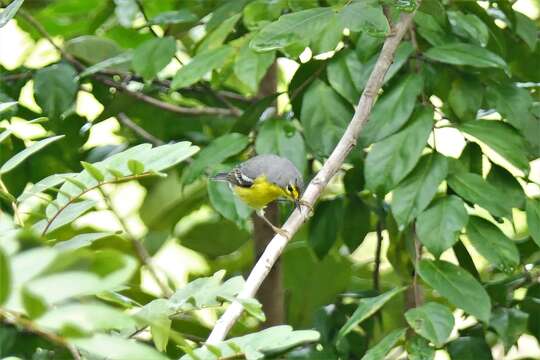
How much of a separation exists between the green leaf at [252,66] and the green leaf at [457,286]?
514 millimetres

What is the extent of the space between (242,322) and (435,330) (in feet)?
2.68

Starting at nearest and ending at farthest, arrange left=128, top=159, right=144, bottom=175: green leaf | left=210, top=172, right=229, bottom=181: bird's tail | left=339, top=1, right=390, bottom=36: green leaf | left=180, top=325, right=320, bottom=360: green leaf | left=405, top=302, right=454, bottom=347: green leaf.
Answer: left=180, top=325, right=320, bottom=360: green leaf
left=128, top=159, right=144, bottom=175: green leaf
left=339, top=1, right=390, bottom=36: green leaf
left=405, top=302, right=454, bottom=347: green leaf
left=210, top=172, right=229, bottom=181: bird's tail

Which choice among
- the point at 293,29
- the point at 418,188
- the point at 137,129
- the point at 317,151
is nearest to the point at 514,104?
the point at 418,188

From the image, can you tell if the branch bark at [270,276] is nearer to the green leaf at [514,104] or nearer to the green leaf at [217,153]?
the green leaf at [217,153]

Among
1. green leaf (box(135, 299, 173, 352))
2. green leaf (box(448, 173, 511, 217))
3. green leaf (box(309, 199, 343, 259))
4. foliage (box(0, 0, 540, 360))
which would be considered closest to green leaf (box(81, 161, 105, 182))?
foliage (box(0, 0, 540, 360))

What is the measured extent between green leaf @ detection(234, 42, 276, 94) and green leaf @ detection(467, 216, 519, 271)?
535mm

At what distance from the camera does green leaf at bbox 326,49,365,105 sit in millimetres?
1889

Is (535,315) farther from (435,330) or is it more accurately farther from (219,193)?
(219,193)

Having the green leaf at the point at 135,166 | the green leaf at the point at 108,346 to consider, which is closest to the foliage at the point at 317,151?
the green leaf at the point at 135,166

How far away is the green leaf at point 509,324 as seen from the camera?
6.10 feet

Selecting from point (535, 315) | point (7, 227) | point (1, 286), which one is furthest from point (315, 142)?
point (1, 286)

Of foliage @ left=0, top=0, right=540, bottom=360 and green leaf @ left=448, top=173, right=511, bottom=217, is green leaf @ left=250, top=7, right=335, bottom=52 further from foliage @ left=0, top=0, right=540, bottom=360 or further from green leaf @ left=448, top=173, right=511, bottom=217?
green leaf @ left=448, top=173, right=511, bottom=217

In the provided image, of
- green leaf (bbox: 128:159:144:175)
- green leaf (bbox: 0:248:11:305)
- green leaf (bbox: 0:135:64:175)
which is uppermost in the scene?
green leaf (bbox: 0:248:11:305)

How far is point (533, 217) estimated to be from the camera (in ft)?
6.01
